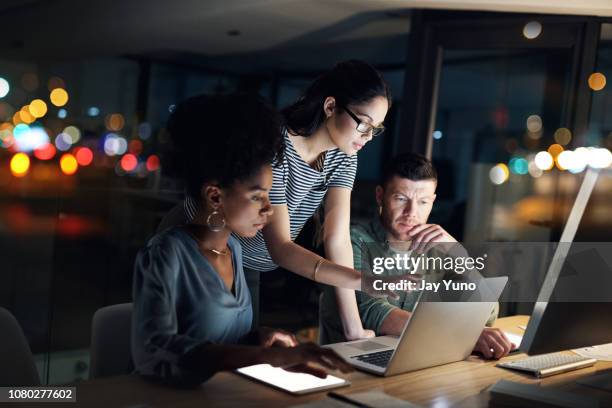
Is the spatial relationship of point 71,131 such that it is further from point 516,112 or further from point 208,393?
point 208,393

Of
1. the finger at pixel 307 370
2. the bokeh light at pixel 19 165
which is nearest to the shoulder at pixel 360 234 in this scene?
the finger at pixel 307 370

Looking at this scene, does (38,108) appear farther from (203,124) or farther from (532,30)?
(203,124)

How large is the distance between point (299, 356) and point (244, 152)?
0.46 meters

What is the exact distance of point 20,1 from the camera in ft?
21.2

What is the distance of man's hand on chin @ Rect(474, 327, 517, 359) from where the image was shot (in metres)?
1.75

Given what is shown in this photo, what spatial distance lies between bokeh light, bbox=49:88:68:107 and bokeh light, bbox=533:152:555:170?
5046 millimetres

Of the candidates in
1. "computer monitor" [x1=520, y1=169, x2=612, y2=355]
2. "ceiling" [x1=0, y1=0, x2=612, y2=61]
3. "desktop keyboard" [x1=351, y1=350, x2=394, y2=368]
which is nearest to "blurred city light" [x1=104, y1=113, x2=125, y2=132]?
"ceiling" [x1=0, y1=0, x2=612, y2=61]

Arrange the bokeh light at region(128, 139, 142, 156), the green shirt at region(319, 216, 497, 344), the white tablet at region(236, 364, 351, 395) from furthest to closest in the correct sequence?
the bokeh light at region(128, 139, 142, 156) < the green shirt at region(319, 216, 497, 344) < the white tablet at region(236, 364, 351, 395)

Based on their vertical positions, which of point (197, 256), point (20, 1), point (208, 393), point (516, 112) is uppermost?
point (20, 1)

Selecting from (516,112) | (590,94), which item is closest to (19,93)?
(516,112)

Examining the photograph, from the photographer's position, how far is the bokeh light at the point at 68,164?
14.9 ft

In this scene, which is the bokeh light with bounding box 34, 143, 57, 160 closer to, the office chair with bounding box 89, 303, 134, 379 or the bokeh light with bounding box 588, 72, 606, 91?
the office chair with bounding box 89, 303, 134, 379

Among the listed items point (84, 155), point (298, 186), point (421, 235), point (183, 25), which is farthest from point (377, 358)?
point (183, 25)

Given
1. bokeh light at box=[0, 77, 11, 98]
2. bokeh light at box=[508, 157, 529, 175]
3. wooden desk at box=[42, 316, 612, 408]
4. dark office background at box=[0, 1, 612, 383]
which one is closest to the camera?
wooden desk at box=[42, 316, 612, 408]
